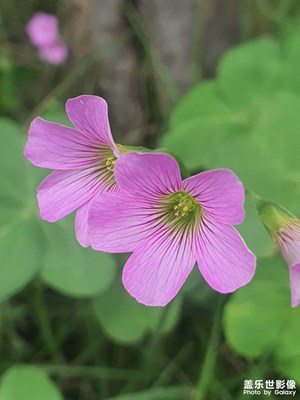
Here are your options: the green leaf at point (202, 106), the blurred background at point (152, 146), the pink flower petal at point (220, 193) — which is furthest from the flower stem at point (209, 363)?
the pink flower petal at point (220, 193)

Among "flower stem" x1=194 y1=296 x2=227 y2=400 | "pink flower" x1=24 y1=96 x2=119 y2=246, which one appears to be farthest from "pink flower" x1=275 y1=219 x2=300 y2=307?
"flower stem" x1=194 y1=296 x2=227 y2=400

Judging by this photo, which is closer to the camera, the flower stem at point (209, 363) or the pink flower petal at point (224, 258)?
the pink flower petal at point (224, 258)

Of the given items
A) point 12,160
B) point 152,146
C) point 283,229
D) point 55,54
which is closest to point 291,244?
point 283,229

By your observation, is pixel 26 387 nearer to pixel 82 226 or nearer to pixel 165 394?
pixel 165 394

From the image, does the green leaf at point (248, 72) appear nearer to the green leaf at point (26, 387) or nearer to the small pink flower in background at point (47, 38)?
the small pink flower in background at point (47, 38)

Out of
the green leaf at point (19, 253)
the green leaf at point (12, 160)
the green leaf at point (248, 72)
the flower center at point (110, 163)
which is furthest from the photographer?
the green leaf at point (248, 72)

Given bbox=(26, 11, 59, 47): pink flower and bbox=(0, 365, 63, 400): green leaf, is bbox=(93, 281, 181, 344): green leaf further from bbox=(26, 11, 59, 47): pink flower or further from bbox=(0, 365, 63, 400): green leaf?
bbox=(26, 11, 59, 47): pink flower
